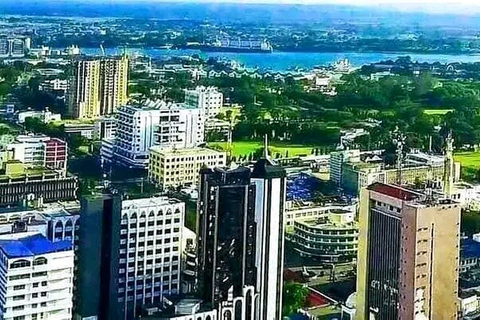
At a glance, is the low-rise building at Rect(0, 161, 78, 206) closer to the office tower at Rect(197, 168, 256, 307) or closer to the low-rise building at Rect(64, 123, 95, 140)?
the office tower at Rect(197, 168, 256, 307)

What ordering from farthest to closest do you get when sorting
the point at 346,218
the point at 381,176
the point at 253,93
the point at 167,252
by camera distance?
the point at 253,93 → the point at 381,176 → the point at 346,218 → the point at 167,252

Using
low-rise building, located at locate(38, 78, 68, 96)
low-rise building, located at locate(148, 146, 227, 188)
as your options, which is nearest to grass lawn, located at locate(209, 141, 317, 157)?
low-rise building, located at locate(148, 146, 227, 188)

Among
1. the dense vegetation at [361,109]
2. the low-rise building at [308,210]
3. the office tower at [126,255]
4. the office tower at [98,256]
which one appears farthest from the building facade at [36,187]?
the dense vegetation at [361,109]

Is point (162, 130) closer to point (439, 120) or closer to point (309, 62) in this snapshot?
point (439, 120)

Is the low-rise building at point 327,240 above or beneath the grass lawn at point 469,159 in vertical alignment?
beneath

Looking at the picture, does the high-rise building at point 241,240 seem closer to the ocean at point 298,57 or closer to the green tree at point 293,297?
the green tree at point 293,297

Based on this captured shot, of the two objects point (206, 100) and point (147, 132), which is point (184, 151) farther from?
point (206, 100)

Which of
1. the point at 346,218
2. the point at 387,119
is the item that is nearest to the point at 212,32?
the point at 387,119
